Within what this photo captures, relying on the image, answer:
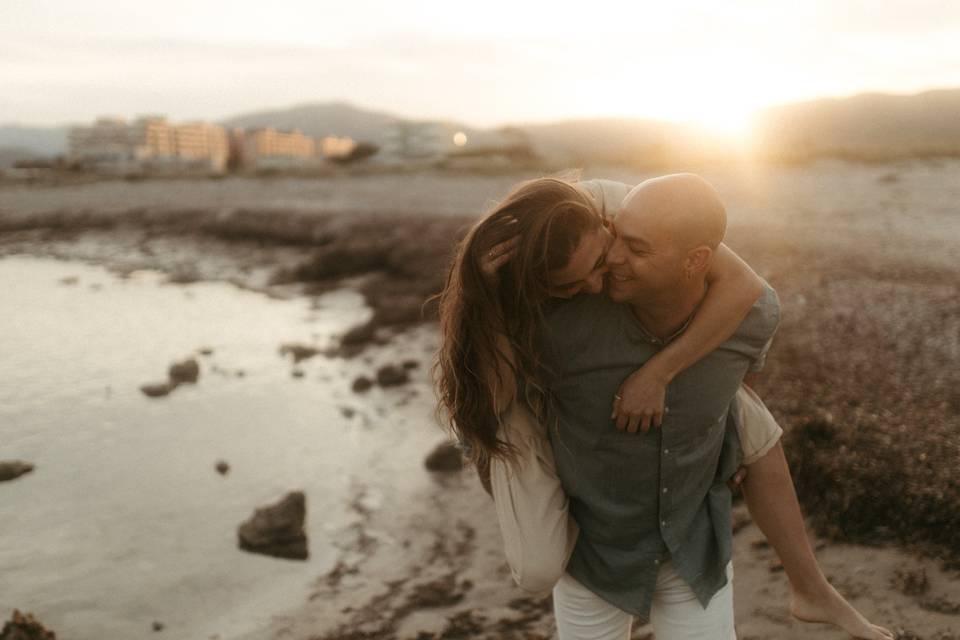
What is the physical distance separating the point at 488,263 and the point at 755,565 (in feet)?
9.95

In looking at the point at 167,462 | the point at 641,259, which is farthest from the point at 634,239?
the point at 167,462

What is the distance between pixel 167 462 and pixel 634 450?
19.7ft

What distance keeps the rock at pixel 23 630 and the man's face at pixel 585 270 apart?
3699 millimetres

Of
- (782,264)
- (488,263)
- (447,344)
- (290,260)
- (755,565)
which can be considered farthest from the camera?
(290,260)

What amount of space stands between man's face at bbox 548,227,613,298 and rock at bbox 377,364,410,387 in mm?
6922

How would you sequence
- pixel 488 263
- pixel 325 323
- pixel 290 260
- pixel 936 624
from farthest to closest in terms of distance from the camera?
pixel 290 260, pixel 325 323, pixel 936 624, pixel 488 263

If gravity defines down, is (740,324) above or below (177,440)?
above

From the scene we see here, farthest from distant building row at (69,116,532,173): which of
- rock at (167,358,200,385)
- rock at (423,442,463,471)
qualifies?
rock at (423,442,463,471)

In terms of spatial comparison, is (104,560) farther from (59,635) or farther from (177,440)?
(177,440)

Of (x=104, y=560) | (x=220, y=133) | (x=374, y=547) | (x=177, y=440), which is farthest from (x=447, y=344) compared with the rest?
(x=220, y=133)

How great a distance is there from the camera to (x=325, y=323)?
1202 centimetres

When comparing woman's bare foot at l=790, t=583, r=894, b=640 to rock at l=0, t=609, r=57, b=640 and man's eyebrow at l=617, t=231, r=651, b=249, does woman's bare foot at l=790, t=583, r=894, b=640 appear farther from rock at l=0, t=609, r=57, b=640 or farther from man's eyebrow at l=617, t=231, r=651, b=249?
rock at l=0, t=609, r=57, b=640

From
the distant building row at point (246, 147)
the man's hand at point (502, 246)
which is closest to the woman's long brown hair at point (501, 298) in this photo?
the man's hand at point (502, 246)

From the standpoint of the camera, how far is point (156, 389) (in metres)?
9.06
